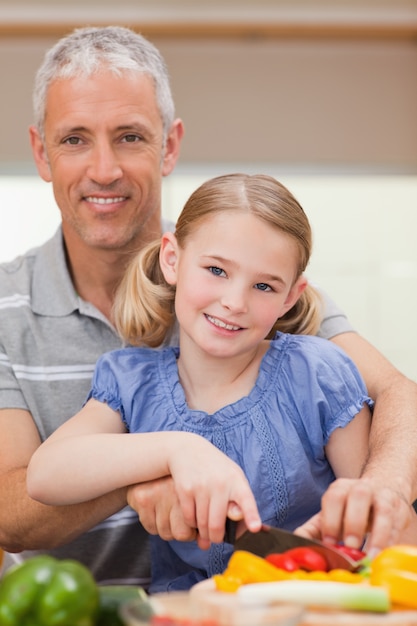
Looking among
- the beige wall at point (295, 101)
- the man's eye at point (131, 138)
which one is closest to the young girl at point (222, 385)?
the man's eye at point (131, 138)

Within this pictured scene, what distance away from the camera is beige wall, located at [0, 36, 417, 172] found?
6.16m

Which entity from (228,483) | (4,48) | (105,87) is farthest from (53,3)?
(228,483)

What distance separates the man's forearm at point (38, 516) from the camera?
5.57ft

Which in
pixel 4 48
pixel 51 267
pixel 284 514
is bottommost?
pixel 284 514

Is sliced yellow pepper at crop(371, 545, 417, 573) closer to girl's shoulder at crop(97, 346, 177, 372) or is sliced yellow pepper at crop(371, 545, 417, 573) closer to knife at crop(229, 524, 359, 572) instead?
knife at crop(229, 524, 359, 572)

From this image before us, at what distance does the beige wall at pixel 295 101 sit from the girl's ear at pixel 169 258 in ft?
14.7

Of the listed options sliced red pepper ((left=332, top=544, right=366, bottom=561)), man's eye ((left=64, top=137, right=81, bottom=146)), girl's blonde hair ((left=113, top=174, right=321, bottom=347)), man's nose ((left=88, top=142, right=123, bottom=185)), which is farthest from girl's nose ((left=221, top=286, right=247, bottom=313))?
man's eye ((left=64, top=137, right=81, bottom=146))

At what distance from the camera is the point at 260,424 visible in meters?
1.68

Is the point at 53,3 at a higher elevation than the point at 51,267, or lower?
higher

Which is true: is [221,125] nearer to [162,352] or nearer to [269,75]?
Result: [269,75]

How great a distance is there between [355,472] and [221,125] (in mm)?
4780

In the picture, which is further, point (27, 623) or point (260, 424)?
point (260, 424)

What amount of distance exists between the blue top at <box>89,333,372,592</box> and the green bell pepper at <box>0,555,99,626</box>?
26.8 inches

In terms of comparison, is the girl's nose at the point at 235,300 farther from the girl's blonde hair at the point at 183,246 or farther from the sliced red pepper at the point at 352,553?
the sliced red pepper at the point at 352,553
